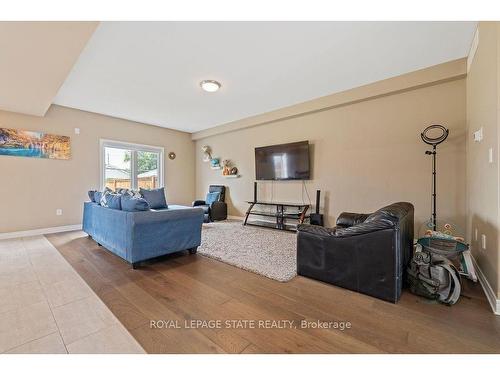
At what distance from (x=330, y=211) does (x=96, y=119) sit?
549 cm

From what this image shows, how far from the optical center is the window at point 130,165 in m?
5.52

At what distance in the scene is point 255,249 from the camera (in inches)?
132

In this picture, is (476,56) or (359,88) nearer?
(476,56)

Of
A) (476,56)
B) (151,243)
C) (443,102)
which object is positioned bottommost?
(151,243)

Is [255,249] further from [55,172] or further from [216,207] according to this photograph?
[55,172]

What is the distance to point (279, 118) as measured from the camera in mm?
5129

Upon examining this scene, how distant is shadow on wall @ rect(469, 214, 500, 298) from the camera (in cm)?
179

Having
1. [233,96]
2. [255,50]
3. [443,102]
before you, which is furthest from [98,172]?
[443,102]

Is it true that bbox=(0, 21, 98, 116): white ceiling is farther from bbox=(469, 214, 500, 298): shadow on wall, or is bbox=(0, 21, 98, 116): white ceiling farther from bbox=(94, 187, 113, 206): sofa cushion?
bbox=(469, 214, 500, 298): shadow on wall

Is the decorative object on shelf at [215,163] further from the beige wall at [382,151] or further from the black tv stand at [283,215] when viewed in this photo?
the beige wall at [382,151]

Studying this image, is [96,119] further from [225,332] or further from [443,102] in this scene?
[443,102]
